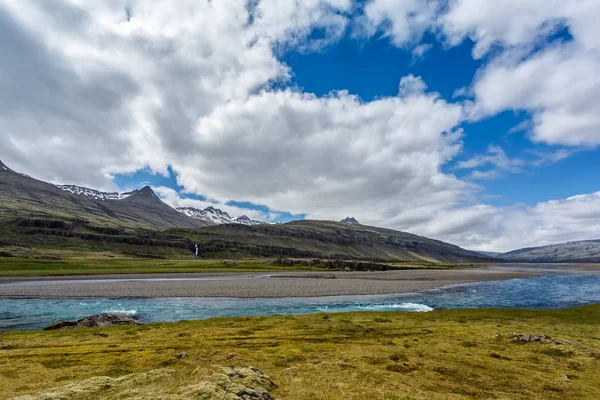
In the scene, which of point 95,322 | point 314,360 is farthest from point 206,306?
point 314,360

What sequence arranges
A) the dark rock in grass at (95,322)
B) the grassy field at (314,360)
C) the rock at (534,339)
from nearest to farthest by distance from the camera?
1. the grassy field at (314,360)
2. the rock at (534,339)
3. the dark rock in grass at (95,322)

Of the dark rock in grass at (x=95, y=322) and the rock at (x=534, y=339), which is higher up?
the rock at (x=534, y=339)

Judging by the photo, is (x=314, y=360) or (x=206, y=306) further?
(x=206, y=306)

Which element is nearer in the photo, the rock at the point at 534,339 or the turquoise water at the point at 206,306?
the rock at the point at 534,339

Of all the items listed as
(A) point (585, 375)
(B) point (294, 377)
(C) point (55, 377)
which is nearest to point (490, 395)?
(A) point (585, 375)

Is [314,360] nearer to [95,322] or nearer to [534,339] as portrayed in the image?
[534,339]

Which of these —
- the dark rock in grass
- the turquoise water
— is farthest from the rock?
the dark rock in grass

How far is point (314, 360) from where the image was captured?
21.9 metres

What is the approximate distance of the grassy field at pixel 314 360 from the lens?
15.9m

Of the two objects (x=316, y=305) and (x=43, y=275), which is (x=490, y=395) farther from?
(x=43, y=275)

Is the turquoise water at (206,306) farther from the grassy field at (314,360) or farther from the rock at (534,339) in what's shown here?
the rock at (534,339)

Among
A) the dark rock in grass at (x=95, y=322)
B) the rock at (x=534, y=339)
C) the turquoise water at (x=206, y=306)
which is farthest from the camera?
the turquoise water at (x=206, y=306)

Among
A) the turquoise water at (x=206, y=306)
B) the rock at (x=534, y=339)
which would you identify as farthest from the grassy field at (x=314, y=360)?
the turquoise water at (x=206, y=306)

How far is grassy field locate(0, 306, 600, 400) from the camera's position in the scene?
15930 mm
